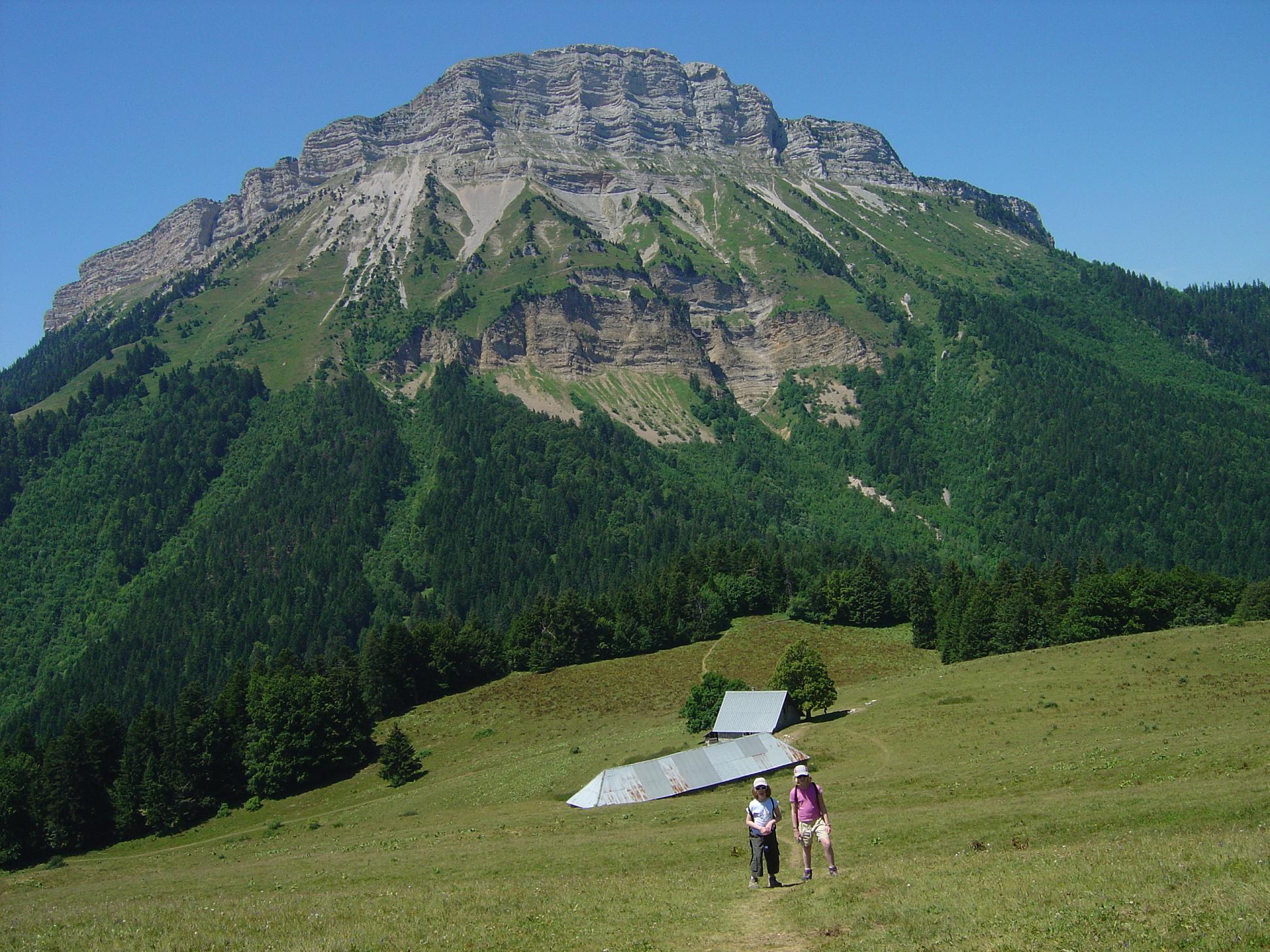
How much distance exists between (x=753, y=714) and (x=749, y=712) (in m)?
0.34

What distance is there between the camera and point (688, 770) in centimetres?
5847

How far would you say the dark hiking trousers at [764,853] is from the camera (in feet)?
74.4

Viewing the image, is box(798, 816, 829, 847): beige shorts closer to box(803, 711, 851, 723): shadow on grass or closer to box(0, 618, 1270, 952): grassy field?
box(0, 618, 1270, 952): grassy field

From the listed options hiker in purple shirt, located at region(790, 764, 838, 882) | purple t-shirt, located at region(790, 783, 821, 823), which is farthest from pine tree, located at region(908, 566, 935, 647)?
purple t-shirt, located at region(790, 783, 821, 823)

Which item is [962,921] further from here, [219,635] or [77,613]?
[77,613]

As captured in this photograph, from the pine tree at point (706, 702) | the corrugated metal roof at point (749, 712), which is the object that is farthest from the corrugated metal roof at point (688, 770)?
the pine tree at point (706, 702)

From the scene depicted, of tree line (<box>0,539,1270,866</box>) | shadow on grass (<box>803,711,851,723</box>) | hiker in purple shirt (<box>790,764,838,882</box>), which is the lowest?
shadow on grass (<box>803,711,851,723</box>)

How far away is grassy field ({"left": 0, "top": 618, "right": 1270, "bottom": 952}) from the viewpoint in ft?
60.4

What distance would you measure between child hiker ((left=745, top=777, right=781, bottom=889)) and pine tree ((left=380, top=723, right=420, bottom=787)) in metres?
60.4

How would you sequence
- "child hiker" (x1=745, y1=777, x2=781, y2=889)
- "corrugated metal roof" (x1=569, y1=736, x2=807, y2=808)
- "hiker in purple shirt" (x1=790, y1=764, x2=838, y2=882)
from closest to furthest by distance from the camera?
"hiker in purple shirt" (x1=790, y1=764, x2=838, y2=882)
"child hiker" (x1=745, y1=777, x2=781, y2=889)
"corrugated metal roof" (x1=569, y1=736, x2=807, y2=808)

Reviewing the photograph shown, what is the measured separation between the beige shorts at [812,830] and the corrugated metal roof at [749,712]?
47.3 metres

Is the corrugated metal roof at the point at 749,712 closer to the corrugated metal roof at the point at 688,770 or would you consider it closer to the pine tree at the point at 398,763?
the corrugated metal roof at the point at 688,770

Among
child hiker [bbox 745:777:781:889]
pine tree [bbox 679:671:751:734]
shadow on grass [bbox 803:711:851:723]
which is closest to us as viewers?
child hiker [bbox 745:777:781:889]

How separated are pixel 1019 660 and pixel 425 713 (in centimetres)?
6222
